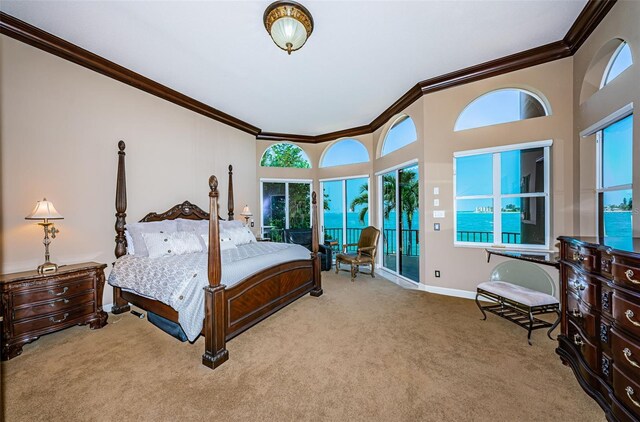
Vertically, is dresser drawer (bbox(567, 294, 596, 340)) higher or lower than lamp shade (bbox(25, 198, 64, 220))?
lower

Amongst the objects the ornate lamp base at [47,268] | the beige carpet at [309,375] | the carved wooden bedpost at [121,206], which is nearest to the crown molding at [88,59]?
the carved wooden bedpost at [121,206]

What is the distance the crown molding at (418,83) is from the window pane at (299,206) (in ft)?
7.69

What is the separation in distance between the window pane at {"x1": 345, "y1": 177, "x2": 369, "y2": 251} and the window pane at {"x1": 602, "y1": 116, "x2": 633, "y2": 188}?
12.4 feet

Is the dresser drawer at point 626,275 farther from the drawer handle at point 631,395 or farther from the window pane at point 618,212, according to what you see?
the window pane at point 618,212

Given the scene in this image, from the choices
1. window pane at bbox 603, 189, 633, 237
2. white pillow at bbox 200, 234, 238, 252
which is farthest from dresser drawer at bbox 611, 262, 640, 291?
white pillow at bbox 200, 234, 238, 252

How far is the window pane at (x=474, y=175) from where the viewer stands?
12.8ft

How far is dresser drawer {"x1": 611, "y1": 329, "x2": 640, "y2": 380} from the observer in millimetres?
1522

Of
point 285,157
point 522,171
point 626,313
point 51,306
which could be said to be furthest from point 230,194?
point 626,313

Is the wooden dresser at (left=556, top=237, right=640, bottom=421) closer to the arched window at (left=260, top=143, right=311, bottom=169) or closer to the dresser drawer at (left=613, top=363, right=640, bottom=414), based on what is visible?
the dresser drawer at (left=613, top=363, right=640, bottom=414)

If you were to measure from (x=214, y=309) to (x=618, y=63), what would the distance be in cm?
460

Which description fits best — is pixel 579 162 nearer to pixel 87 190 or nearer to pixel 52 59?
pixel 87 190

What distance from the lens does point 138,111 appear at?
153 inches

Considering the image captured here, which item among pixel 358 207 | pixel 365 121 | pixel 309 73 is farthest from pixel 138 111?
pixel 358 207

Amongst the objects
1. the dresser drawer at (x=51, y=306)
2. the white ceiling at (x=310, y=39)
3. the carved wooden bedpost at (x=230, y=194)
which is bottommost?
the dresser drawer at (x=51, y=306)
